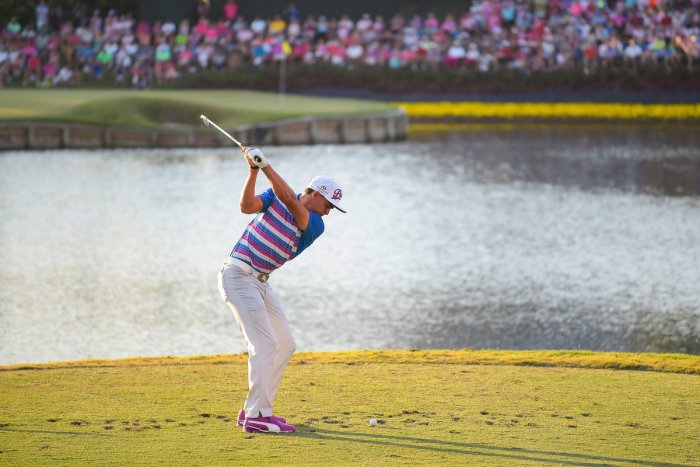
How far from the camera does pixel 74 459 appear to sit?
756 centimetres

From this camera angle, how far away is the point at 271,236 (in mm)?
8273

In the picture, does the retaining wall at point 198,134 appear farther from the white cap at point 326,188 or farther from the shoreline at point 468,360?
the white cap at point 326,188

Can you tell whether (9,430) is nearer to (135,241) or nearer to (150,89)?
(135,241)

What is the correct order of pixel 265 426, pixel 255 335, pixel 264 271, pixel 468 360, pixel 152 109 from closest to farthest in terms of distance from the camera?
1. pixel 265 426
2. pixel 255 335
3. pixel 264 271
4. pixel 468 360
5. pixel 152 109

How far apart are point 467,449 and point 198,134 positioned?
27344 mm

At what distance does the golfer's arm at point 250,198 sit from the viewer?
26.3 feet

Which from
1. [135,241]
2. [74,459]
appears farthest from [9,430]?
[135,241]

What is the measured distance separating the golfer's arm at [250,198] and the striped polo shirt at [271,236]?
0.35 feet

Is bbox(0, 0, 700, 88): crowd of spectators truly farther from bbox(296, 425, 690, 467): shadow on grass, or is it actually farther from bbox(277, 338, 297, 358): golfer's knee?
bbox(296, 425, 690, 467): shadow on grass

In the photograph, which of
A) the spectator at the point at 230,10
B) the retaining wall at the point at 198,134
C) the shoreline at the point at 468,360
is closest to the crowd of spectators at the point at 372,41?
the spectator at the point at 230,10

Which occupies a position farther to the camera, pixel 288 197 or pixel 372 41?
pixel 372 41

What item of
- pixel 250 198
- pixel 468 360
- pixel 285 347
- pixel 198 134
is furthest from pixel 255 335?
pixel 198 134

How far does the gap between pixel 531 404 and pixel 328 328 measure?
5771mm

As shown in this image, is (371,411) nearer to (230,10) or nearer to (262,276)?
(262,276)
